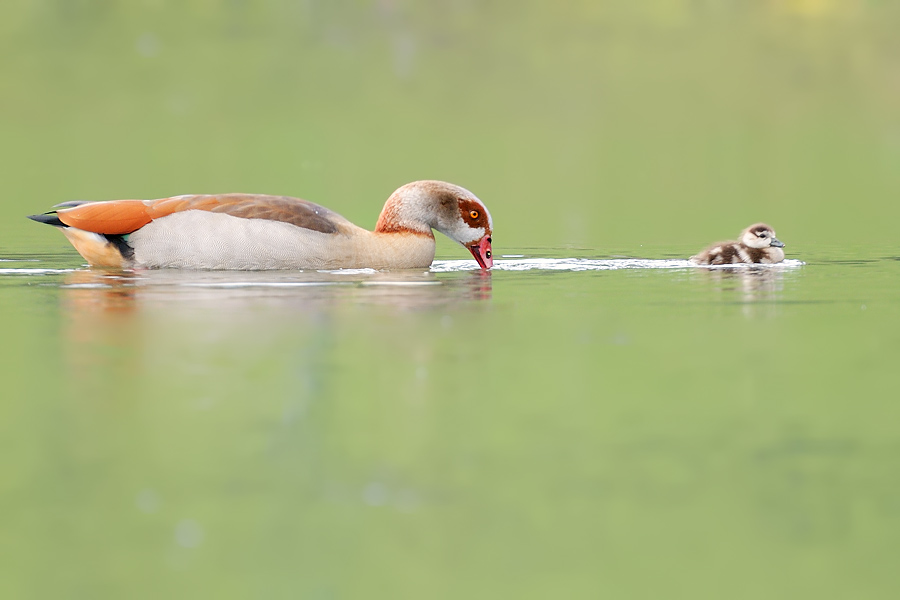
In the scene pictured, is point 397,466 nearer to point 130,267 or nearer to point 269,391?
point 269,391

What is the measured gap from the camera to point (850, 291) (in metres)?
11.8

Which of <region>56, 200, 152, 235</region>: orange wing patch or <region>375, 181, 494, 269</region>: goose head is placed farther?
<region>375, 181, 494, 269</region>: goose head

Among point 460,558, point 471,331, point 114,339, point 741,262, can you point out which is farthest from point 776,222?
point 460,558

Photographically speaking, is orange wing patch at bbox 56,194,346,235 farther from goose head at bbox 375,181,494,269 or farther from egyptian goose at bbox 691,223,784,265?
egyptian goose at bbox 691,223,784,265

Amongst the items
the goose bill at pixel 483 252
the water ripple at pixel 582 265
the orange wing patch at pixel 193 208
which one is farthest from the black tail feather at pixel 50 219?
the goose bill at pixel 483 252

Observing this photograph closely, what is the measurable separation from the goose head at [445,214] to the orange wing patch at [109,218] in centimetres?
227

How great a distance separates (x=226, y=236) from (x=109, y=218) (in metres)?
A: 1.08

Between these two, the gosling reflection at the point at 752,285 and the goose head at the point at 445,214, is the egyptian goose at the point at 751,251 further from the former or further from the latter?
the goose head at the point at 445,214

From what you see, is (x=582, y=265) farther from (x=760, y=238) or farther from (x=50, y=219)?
(x=50, y=219)

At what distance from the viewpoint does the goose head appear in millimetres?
13781

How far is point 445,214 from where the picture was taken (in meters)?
13.9

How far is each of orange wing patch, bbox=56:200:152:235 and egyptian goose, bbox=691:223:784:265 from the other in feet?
17.2

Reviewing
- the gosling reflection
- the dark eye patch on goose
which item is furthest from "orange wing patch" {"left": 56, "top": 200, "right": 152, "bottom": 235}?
the gosling reflection

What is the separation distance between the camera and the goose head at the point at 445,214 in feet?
45.2
